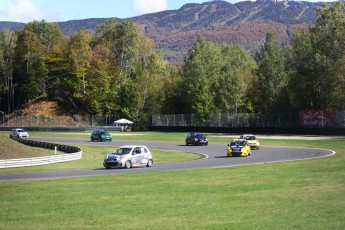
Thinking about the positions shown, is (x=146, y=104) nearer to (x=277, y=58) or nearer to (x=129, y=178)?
(x=277, y=58)

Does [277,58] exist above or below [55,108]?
above

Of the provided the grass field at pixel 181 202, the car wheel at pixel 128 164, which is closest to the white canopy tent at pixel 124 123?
the car wheel at pixel 128 164

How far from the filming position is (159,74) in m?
128

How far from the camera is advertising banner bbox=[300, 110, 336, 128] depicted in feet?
263

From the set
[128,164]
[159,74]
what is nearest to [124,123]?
[159,74]

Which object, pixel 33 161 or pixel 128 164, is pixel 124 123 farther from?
pixel 128 164

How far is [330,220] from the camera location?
13883 mm

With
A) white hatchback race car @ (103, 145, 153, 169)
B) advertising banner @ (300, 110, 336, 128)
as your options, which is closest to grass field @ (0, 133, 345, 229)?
white hatchback race car @ (103, 145, 153, 169)

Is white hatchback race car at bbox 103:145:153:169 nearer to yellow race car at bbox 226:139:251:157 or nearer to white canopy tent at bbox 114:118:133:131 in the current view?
yellow race car at bbox 226:139:251:157

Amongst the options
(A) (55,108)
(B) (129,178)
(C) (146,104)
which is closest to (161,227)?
(B) (129,178)

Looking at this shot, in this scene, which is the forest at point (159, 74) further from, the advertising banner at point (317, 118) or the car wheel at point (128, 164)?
the car wheel at point (128, 164)

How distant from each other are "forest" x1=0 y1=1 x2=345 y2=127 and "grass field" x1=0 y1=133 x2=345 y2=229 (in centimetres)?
6375

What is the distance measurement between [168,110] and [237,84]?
1786 cm

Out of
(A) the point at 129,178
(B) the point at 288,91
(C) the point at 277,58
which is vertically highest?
(C) the point at 277,58
